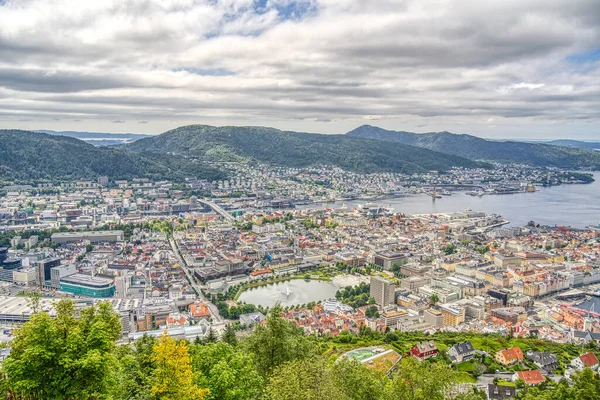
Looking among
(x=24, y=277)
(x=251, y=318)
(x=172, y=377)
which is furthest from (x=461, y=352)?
(x=24, y=277)

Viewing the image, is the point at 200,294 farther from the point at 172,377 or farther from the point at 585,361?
the point at 172,377

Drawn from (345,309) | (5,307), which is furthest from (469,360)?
(5,307)

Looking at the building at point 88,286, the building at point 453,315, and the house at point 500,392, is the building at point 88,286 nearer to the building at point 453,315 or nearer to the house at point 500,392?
the building at point 453,315

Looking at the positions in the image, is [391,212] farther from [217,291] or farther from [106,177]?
[106,177]

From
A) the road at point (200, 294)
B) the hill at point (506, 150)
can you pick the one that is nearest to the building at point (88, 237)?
the road at point (200, 294)

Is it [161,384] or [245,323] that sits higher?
[161,384]

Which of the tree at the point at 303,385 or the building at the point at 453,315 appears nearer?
the tree at the point at 303,385
